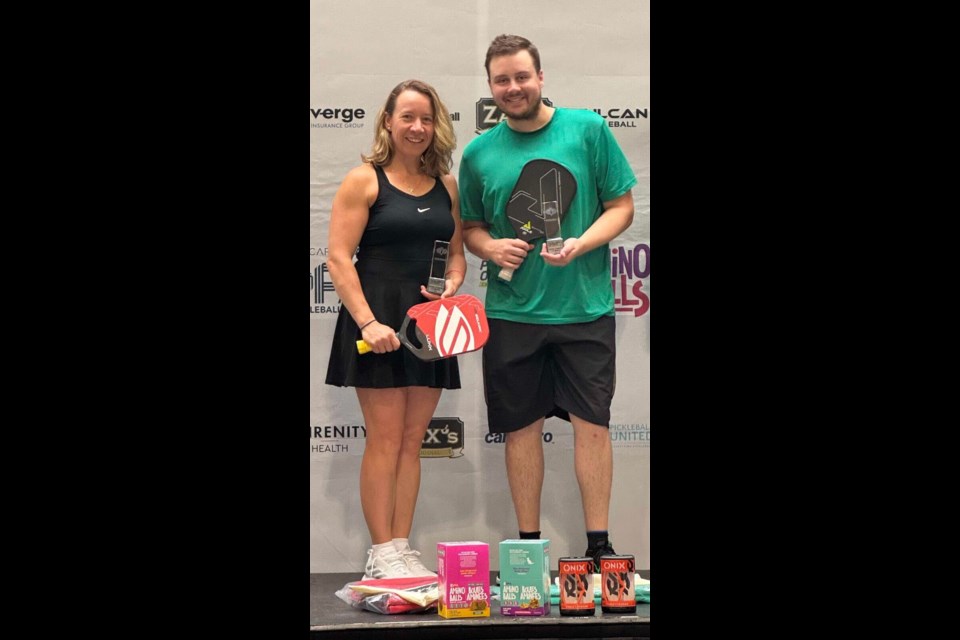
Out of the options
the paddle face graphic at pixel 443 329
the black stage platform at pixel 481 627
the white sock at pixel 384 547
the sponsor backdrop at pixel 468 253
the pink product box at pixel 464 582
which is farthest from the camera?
the sponsor backdrop at pixel 468 253

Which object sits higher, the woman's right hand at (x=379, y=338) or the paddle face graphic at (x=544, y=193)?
the paddle face graphic at (x=544, y=193)

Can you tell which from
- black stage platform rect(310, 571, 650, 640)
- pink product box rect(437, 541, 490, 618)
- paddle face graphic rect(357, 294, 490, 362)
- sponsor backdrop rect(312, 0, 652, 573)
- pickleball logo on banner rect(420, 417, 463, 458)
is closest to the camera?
black stage platform rect(310, 571, 650, 640)

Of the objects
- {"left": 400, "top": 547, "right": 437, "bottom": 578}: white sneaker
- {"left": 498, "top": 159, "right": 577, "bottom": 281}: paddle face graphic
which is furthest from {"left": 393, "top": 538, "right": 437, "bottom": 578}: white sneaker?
{"left": 498, "top": 159, "right": 577, "bottom": 281}: paddle face graphic

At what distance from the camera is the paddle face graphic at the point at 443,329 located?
462 centimetres

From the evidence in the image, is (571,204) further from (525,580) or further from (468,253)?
(525,580)

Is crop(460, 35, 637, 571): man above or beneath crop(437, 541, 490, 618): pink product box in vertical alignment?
above

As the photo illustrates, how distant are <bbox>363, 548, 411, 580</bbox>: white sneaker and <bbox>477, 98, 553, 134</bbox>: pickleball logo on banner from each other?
189 centimetres

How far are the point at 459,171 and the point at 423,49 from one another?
2.10 ft

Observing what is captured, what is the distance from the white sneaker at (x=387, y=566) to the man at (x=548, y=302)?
537mm

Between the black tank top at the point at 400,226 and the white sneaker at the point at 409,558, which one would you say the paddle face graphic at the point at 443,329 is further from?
the white sneaker at the point at 409,558

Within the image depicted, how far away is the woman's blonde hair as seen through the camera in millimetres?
4758

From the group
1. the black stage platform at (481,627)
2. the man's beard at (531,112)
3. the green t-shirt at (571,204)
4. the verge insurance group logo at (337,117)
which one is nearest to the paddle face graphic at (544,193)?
the green t-shirt at (571,204)

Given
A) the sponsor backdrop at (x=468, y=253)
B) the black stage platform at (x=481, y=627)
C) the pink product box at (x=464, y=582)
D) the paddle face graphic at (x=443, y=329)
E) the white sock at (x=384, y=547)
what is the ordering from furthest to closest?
the sponsor backdrop at (x=468, y=253)
the white sock at (x=384, y=547)
the paddle face graphic at (x=443, y=329)
the pink product box at (x=464, y=582)
the black stage platform at (x=481, y=627)

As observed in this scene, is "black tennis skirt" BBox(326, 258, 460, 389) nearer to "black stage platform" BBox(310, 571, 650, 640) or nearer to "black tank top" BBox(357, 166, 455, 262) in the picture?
"black tank top" BBox(357, 166, 455, 262)
